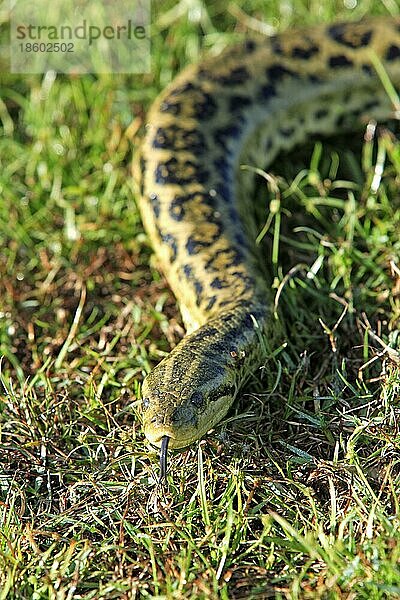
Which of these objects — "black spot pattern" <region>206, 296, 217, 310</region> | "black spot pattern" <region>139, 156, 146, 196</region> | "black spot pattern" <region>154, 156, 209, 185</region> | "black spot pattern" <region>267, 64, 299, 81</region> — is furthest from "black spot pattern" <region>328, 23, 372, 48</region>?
"black spot pattern" <region>206, 296, 217, 310</region>

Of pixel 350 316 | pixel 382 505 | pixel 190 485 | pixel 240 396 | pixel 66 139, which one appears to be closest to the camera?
pixel 382 505

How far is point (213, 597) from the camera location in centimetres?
305

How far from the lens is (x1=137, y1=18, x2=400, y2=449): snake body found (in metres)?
3.59

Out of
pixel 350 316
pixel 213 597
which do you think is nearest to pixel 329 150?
pixel 350 316

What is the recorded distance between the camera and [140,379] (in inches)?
161

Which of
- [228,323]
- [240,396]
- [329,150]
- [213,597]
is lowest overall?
[213,597]

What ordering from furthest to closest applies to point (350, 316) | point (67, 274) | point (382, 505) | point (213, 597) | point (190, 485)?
point (67, 274) < point (350, 316) < point (190, 485) < point (382, 505) < point (213, 597)

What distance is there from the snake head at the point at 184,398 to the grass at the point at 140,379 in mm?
131

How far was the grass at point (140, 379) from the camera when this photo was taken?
3207 mm

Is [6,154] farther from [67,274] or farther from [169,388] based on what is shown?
[169,388]

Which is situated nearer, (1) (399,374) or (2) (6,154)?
(1) (399,374)

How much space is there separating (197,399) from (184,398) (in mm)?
60

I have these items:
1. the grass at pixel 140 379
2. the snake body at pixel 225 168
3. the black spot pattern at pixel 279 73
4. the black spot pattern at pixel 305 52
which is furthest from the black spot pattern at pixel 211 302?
the black spot pattern at pixel 305 52

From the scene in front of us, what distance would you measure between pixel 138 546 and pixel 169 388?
62cm
